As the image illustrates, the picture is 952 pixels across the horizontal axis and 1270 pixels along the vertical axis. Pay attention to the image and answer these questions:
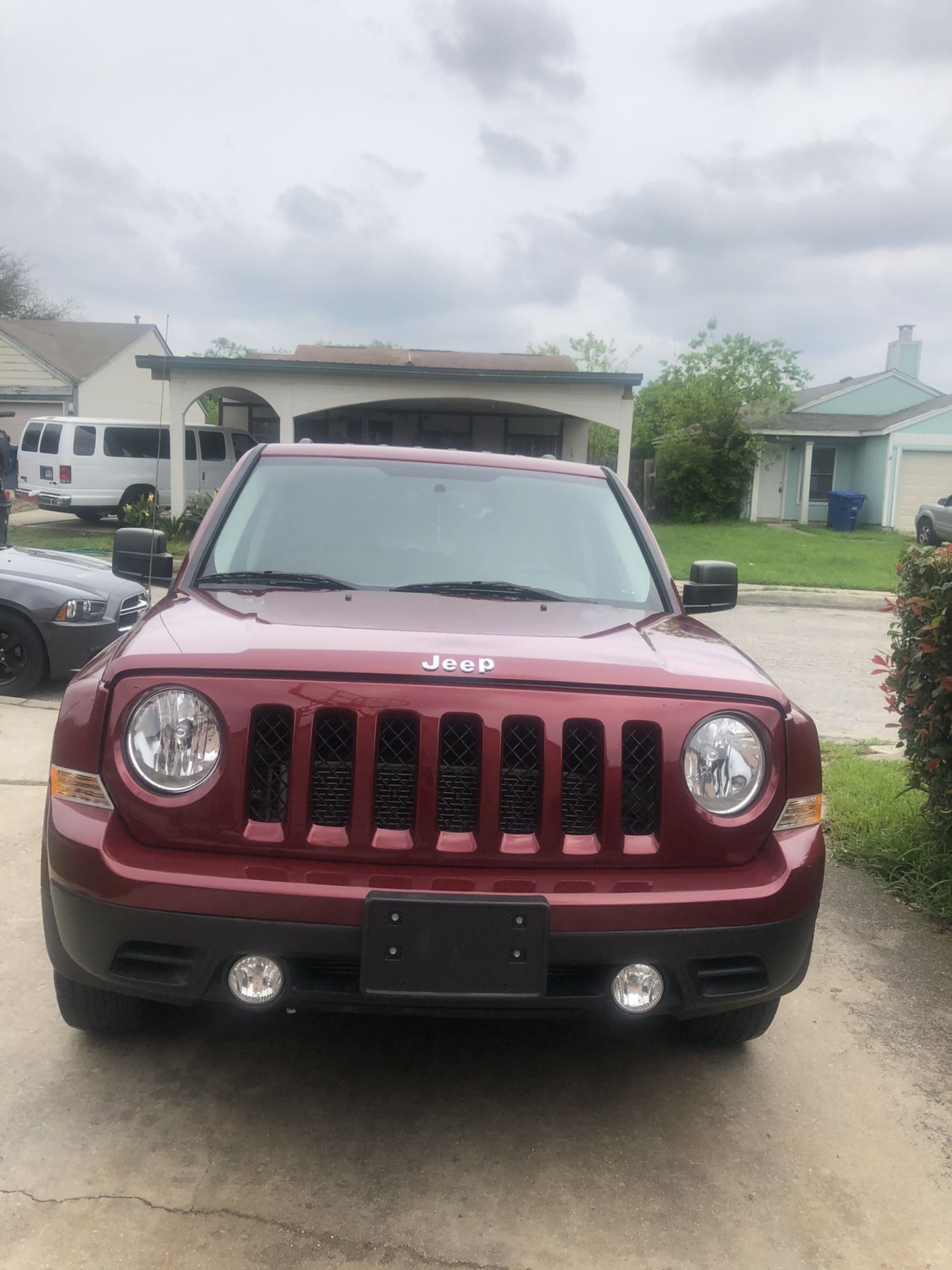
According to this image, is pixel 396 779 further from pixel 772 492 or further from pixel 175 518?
→ pixel 772 492

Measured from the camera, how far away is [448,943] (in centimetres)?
214

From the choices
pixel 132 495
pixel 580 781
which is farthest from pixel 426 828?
pixel 132 495

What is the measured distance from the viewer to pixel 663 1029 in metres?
3.06

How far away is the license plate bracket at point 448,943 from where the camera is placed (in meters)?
2.13

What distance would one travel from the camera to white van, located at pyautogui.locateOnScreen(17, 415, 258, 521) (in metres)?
20.0

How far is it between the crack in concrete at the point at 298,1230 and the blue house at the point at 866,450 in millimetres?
30272

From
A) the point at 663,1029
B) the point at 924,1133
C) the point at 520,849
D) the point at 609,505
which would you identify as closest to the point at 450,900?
the point at 520,849

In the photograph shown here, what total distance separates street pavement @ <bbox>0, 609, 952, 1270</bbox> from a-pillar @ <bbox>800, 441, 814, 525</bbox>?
99.3 ft

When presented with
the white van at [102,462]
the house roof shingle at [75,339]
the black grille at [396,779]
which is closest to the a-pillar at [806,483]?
the white van at [102,462]

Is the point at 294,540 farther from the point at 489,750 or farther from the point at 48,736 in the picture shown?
the point at 48,736

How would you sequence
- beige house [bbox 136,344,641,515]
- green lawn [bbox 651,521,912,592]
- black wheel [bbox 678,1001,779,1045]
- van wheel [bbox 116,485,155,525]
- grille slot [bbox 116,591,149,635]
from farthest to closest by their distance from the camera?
van wheel [bbox 116,485,155,525], beige house [bbox 136,344,641,515], green lawn [bbox 651,521,912,592], grille slot [bbox 116,591,149,635], black wheel [bbox 678,1001,779,1045]

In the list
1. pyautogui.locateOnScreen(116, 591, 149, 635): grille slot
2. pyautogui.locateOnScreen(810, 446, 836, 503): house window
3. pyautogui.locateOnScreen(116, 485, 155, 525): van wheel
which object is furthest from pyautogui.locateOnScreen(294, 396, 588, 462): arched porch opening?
pyautogui.locateOnScreen(116, 591, 149, 635): grille slot

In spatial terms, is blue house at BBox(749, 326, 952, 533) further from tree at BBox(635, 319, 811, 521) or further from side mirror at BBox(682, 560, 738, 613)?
side mirror at BBox(682, 560, 738, 613)

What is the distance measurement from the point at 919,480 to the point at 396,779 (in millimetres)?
30862
